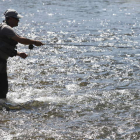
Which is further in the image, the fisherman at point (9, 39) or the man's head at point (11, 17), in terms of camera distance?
the man's head at point (11, 17)

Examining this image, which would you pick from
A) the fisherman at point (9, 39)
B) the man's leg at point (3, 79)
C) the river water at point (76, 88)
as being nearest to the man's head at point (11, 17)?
the fisherman at point (9, 39)

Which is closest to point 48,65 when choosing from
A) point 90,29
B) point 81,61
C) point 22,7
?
point 81,61

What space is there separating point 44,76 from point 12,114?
326 centimetres

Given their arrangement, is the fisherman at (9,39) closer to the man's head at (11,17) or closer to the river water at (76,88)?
the man's head at (11,17)

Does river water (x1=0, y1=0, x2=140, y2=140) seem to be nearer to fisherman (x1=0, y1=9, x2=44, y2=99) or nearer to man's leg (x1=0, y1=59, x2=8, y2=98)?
man's leg (x1=0, y1=59, x2=8, y2=98)

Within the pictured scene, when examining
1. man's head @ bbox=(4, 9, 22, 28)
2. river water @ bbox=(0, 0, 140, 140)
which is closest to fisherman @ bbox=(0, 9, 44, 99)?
man's head @ bbox=(4, 9, 22, 28)

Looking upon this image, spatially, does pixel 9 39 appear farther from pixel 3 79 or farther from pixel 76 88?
pixel 76 88

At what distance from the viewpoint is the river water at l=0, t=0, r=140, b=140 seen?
6715mm

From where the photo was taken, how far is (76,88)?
9.48m

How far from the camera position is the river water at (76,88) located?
22.0 ft

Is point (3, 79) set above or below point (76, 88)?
above

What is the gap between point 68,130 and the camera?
666cm

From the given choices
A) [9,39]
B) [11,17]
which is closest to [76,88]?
[9,39]

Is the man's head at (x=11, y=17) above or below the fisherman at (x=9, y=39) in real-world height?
above
